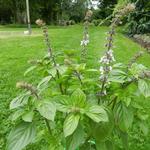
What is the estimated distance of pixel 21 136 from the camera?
188 cm

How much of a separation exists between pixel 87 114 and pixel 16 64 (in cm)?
589

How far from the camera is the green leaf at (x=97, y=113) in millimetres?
1749

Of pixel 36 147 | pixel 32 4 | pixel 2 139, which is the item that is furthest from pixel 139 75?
pixel 32 4

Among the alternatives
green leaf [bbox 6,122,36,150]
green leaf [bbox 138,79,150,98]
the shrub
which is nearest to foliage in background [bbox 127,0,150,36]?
the shrub

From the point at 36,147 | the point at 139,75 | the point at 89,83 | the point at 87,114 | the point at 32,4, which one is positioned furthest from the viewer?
the point at 32,4

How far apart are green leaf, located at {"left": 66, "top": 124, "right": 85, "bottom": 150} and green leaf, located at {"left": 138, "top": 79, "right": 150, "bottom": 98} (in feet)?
1.11

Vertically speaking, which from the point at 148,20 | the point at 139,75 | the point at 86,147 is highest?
the point at 139,75

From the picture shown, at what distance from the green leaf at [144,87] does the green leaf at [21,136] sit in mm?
557

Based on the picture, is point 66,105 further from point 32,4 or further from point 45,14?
point 45,14

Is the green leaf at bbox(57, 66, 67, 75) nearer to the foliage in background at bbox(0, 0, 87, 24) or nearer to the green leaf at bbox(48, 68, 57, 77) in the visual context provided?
the green leaf at bbox(48, 68, 57, 77)

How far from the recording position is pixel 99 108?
5.90ft

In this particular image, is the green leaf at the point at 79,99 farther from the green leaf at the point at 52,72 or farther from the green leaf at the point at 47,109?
the green leaf at the point at 52,72

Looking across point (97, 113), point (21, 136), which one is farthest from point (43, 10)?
point (97, 113)

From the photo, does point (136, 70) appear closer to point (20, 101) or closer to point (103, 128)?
point (103, 128)
